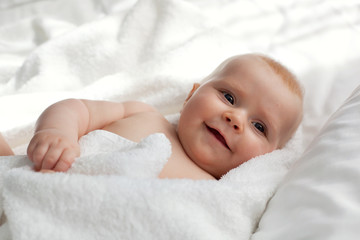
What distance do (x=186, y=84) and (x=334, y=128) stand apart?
20.2 inches

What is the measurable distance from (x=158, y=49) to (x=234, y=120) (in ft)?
1.78

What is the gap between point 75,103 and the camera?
1008mm

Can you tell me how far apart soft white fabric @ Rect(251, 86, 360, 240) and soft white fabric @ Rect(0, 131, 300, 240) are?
0.29 feet

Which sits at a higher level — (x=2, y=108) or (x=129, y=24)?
(x=129, y=24)

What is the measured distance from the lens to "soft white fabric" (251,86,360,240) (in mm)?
667

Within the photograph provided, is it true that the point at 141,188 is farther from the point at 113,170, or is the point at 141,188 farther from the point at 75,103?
the point at 75,103

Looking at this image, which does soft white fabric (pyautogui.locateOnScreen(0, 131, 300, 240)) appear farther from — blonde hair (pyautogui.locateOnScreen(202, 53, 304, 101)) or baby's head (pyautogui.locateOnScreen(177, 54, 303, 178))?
blonde hair (pyautogui.locateOnScreen(202, 53, 304, 101))

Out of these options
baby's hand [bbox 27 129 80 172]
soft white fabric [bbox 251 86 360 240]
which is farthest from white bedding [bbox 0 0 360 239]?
baby's hand [bbox 27 129 80 172]

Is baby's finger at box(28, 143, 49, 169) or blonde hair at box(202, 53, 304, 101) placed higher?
blonde hair at box(202, 53, 304, 101)

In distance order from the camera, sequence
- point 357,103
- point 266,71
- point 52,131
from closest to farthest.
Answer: point 52,131 < point 357,103 < point 266,71

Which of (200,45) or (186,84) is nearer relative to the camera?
(186,84)

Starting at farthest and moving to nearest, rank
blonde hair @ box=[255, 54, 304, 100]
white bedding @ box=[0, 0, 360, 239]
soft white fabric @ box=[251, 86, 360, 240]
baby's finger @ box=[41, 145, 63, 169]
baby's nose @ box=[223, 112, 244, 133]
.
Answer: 1. white bedding @ box=[0, 0, 360, 239]
2. blonde hair @ box=[255, 54, 304, 100]
3. baby's nose @ box=[223, 112, 244, 133]
4. baby's finger @ box=[41, 145, 63, 169]
5. soft white fabric @ box=[251, 86, 360, 240]

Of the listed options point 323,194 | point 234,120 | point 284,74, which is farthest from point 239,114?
point 323,194

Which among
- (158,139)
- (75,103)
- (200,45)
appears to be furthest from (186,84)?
(158,139)
